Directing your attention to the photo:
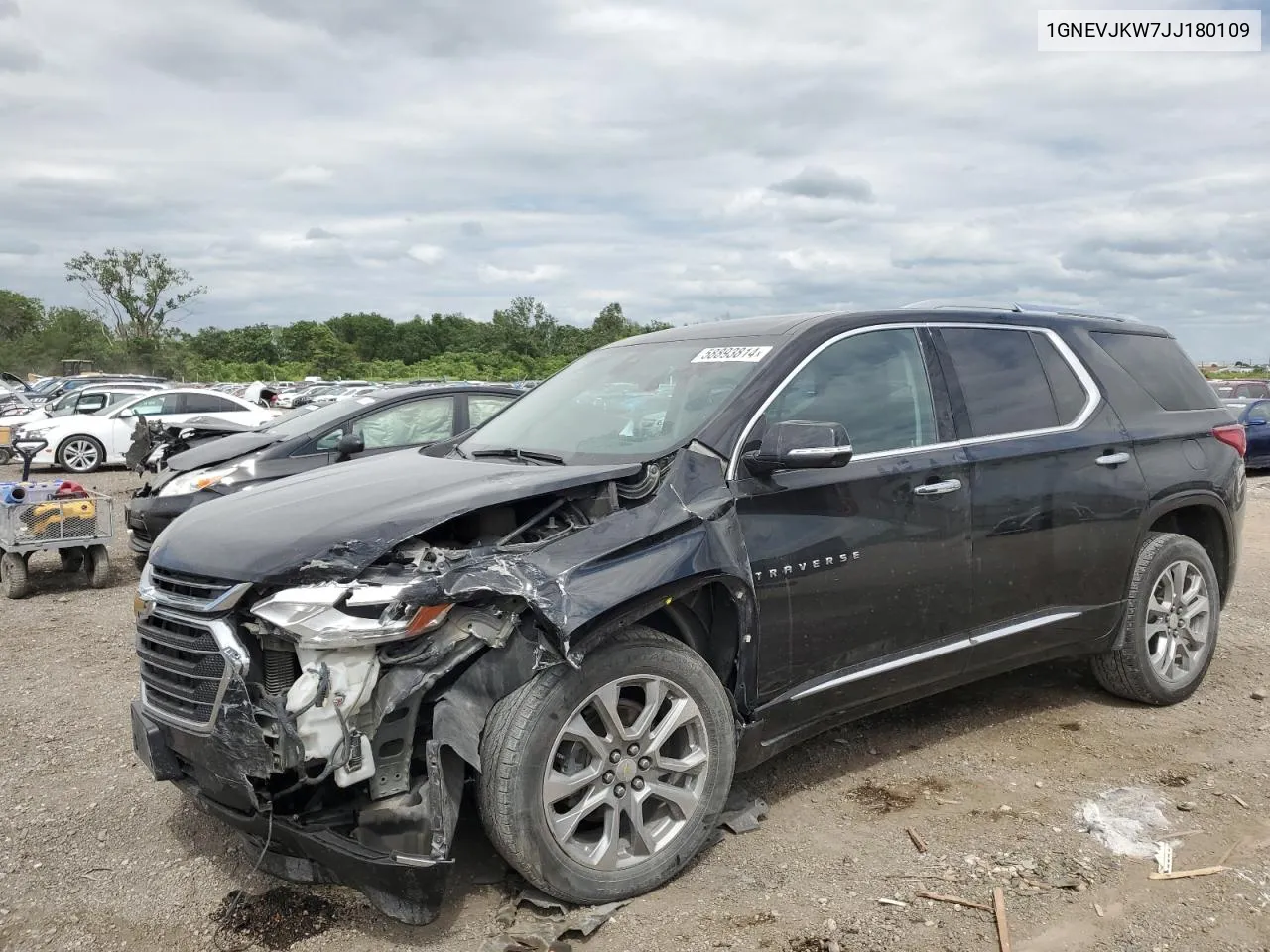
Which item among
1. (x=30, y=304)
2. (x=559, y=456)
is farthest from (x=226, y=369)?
(x=559, y=456)

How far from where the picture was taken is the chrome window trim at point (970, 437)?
142 inches

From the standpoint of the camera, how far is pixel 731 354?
13.0ft

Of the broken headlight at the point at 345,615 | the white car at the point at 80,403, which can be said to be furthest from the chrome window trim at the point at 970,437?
the white car at the point at 80,403

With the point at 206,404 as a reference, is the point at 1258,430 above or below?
above

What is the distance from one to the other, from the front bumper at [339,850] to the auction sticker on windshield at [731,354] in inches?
73.9

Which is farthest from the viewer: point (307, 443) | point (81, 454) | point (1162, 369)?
point (81, 454)

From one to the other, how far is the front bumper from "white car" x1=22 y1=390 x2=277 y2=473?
578 inches

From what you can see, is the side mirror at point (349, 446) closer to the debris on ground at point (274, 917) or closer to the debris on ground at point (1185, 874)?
the debris on ground at point (274, 917)

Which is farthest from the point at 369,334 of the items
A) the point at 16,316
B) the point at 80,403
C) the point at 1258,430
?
the point at 1258,430

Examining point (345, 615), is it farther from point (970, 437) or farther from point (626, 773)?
point (970, 437)

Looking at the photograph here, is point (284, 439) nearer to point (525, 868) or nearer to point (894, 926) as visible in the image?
point (525, 868)

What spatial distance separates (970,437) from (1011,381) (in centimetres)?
48

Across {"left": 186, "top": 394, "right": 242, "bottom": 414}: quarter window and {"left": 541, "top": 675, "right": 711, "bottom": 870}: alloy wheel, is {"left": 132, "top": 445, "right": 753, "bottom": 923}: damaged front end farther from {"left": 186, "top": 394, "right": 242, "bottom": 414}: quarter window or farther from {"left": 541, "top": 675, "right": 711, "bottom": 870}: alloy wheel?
{"left": 186, "top": 394, "right": 242, "bottom": 414}: quarter window

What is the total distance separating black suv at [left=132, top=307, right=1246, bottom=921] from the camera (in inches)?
114
